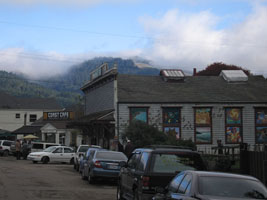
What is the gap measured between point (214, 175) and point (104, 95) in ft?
113

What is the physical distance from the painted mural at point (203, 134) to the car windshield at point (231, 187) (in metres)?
31.1

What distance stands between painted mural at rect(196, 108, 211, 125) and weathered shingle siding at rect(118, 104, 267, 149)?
36 centimetres

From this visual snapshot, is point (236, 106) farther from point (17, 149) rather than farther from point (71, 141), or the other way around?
point (71, 141)

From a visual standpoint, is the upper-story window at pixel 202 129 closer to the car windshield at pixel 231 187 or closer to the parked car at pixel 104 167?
the parked car at pixel 104 167

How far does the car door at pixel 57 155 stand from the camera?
36.5 m

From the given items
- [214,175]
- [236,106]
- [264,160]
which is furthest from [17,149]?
[214,175]

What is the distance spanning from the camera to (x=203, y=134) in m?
38.6

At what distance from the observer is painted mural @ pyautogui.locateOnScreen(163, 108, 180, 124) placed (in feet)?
126

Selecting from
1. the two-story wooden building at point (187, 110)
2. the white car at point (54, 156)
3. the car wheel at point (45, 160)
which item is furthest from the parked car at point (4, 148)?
the car wheel at point (45, 160)

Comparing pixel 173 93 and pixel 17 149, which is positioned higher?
pixel 173 93

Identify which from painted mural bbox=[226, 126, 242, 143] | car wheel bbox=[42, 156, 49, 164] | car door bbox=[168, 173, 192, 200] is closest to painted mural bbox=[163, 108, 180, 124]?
painted mural bbox=[226, 126, 242, 143]

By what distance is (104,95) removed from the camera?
138ft

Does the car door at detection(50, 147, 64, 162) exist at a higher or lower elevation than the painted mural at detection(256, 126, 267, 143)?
lower

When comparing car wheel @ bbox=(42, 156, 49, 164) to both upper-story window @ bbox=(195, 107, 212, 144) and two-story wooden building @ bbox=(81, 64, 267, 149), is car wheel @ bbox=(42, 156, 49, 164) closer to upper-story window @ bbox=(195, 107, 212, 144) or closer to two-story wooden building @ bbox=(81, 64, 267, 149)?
two-story wooden building @ bbox=(81, 64, 267, 149)
